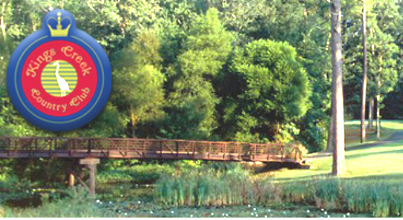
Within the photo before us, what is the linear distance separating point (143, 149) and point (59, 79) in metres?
5.52

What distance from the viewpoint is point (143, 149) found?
28703 mm

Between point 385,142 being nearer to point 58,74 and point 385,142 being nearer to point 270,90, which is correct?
point 270,90

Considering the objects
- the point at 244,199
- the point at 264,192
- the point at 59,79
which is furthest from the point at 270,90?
the point at 244,199

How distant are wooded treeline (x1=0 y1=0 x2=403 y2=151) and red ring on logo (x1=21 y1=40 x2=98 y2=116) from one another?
20.2 feet

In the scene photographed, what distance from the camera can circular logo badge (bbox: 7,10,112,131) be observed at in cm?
2623

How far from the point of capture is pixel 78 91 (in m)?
26.1

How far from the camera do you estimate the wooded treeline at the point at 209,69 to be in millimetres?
35188

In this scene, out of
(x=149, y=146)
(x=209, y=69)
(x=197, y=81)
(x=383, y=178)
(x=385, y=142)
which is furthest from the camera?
(x=385, y=142)

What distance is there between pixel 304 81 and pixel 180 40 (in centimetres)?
928

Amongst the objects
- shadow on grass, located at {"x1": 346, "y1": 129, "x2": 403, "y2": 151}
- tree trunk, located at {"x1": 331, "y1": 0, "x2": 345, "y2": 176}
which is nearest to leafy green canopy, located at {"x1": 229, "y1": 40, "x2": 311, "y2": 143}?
shadow on grass, located at {"x1": 346, "y1": 129, "x2": 403, "y2": 151}

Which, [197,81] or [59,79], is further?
[197,81]

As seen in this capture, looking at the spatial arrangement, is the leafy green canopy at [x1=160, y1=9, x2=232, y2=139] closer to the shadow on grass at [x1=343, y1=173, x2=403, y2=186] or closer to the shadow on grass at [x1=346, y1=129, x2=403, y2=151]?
the shadow on grass at [x1=346, y1=129, x2=403, y2=151]

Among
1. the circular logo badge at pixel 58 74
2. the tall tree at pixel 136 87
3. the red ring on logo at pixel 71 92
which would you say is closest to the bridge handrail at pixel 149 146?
the circular logo badge at pixel 58 74

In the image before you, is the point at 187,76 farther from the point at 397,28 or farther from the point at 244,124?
the point at 397,28
